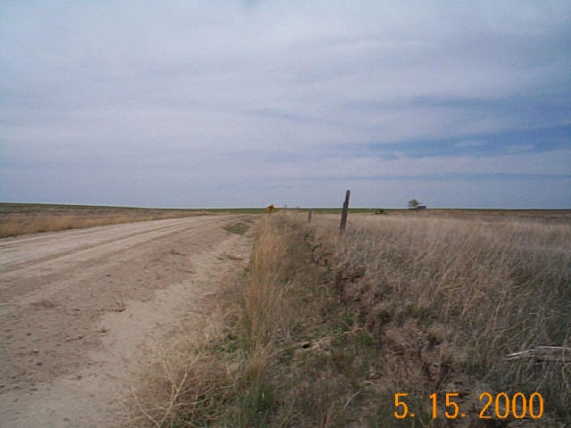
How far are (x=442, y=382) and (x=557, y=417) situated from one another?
0.75 m

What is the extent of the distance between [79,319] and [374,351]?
427 centimetres

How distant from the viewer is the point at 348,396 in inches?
113

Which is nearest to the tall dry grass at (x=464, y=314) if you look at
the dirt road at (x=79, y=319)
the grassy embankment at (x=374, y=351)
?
the grassy embankment at (x=374, y=351)

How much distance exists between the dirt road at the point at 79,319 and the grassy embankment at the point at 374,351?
69cm

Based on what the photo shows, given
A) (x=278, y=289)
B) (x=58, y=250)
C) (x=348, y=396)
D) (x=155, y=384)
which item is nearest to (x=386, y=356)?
(x=348, y=396)

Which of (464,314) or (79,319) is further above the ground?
(464,314)

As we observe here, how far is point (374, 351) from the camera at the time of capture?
3.59 meters

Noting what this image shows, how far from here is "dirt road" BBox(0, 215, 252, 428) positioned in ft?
9.32
